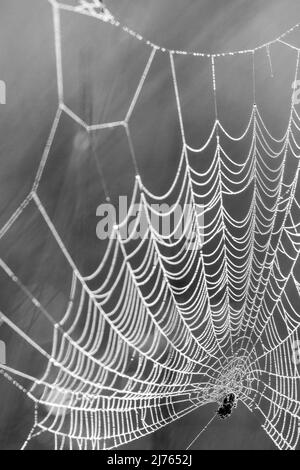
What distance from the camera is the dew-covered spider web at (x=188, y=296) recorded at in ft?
9.66

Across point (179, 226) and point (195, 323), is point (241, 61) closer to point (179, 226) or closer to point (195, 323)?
point (179, 226)

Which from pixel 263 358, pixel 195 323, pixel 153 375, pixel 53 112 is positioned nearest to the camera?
pixel 53 112

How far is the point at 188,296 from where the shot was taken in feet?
11.3

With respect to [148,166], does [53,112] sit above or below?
below

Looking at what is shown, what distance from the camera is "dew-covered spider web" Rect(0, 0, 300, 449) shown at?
9.66ft

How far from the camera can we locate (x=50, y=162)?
2.81m

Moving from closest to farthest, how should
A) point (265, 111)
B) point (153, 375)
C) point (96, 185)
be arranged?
point (96, 185) < point (265, 111) < point (153, 375)

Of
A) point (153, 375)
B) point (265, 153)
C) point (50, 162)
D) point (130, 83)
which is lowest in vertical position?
point (153, 375)

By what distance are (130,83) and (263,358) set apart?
2.01 metres

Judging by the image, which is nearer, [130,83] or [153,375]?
[130,83]

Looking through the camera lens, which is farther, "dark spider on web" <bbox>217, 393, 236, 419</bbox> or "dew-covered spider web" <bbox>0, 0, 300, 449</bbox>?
"dark spider on web" <bbox>217, 393, 236, 419</bbox>

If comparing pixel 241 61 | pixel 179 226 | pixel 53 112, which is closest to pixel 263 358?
pixel 179 226

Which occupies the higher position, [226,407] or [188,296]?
[188,296]

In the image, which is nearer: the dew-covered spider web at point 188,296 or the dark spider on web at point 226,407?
the dew-covered spider web at point 188,296
